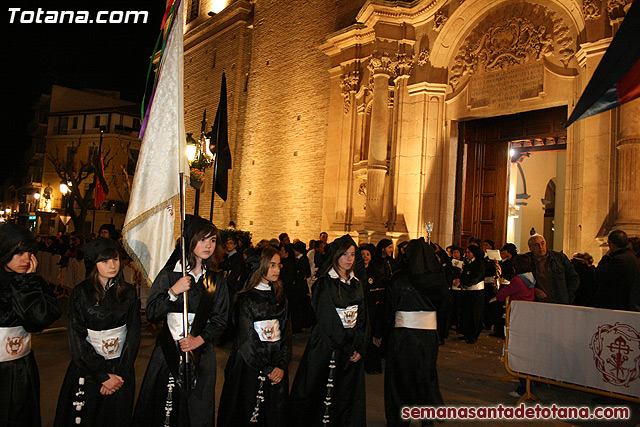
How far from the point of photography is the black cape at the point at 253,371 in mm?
4242

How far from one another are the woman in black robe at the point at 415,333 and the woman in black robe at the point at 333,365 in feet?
1.92

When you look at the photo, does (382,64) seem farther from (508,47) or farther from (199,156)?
(199,156)

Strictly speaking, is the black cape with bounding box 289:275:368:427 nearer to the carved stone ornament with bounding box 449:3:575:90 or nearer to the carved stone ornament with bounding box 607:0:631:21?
the carved stone ornament with bounding box 607:0:631:21

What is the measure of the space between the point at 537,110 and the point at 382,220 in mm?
4904

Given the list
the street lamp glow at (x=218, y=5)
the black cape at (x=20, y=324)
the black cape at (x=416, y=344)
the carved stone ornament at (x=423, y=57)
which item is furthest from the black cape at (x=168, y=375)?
the street lamp glow at (x=218, y=5)

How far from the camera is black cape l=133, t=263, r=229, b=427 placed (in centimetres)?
389

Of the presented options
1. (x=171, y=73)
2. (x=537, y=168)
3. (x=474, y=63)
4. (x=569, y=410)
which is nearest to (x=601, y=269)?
(x=569, y=410)

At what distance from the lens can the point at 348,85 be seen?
16.7 metres

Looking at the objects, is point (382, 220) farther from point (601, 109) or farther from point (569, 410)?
point (601, 109)

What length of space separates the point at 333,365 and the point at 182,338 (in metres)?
1.41

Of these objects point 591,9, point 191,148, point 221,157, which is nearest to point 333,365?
point 221,157

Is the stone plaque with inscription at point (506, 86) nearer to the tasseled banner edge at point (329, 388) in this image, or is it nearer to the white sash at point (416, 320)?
the white sash at point (416, 320)

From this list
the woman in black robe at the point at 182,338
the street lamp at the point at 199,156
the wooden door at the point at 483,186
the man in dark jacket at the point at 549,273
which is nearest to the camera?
the woman in black robe at the point at 182,338

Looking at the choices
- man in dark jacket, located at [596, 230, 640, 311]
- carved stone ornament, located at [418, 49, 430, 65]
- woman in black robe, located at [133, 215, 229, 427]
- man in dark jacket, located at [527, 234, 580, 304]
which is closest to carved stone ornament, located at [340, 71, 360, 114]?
carved stone ornament, located at [418, 49, 430, 65]
